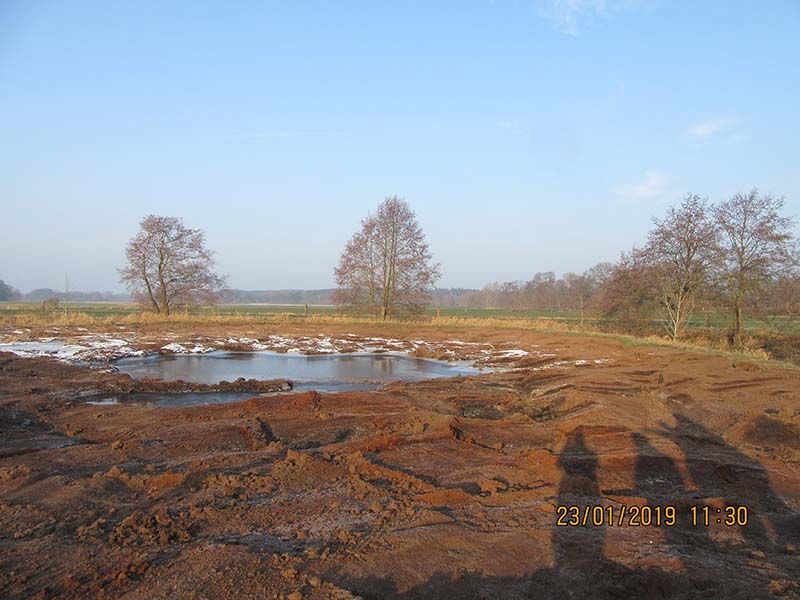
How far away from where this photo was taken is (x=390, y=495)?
6.22m

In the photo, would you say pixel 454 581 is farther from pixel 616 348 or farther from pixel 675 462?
pixel 616 348

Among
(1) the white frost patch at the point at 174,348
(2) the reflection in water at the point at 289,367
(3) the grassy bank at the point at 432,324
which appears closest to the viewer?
(2) the reflection in water at the point at 289,367

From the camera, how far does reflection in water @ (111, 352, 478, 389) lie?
16312mm

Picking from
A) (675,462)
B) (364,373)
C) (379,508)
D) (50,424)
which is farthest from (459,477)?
(364,373)

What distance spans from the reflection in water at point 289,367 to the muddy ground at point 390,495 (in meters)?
4.15

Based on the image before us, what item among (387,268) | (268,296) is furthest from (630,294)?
(268,296)

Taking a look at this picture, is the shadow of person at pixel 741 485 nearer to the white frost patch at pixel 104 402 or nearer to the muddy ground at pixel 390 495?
the muddy ground at pixel 390 495

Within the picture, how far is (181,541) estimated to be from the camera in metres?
4.88

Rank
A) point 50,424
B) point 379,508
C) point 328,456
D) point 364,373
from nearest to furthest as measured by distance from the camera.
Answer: point 379,508, point 328,456, point 50,424, point 364,373

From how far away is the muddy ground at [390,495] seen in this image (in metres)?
4.32

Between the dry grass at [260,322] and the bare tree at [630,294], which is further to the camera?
the dry grass at [260,322]

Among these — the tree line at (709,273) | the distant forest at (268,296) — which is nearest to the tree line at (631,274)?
the tree line at (709,273)

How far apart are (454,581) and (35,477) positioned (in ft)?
16.9

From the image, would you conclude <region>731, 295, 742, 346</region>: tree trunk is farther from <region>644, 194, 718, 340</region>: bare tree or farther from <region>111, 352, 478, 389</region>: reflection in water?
<region>111, 352, 478, 389</region>: reflection in water
